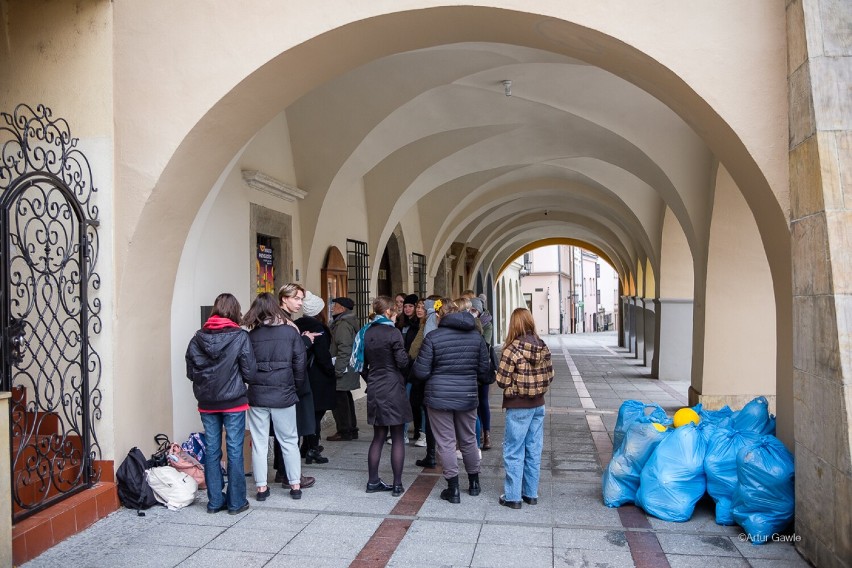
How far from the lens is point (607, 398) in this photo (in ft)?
36.0

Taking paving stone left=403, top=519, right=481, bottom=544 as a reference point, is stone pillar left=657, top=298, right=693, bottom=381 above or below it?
above

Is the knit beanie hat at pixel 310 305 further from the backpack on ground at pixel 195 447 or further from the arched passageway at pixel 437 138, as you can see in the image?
the backpack on ground at pixel 195 447

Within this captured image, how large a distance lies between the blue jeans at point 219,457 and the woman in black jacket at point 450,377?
1.30 metres

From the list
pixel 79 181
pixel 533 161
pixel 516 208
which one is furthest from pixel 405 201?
pixel 516 208

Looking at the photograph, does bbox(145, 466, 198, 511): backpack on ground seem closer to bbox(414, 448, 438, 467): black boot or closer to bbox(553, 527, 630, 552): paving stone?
bbox(414, 448, 438, 467): black boot

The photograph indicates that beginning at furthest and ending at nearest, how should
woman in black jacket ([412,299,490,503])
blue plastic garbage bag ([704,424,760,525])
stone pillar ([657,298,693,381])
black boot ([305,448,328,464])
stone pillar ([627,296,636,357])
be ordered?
stone pillar ([627,296,636,357]) → stone pillar ([657,298,693,381]) → black boot ([305,448,328,464]) → woman in black jacket ([412,299,490,503]) → blue plastic garbage bag ([704,424,760,525])

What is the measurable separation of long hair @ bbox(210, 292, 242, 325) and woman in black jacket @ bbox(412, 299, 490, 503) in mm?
1305

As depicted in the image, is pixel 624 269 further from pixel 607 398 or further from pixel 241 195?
pixel 241 195

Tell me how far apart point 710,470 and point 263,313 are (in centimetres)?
317

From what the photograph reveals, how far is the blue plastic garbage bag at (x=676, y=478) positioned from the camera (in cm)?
476

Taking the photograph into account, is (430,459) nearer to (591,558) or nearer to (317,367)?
(317,367)

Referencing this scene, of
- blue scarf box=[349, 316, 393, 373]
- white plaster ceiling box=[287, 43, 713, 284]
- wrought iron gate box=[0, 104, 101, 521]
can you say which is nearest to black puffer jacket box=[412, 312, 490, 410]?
blue scarf box=[349, 316, 393, 373]

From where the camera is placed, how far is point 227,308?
4.95 metres

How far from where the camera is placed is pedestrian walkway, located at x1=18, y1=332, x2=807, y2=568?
4113 millimetres
